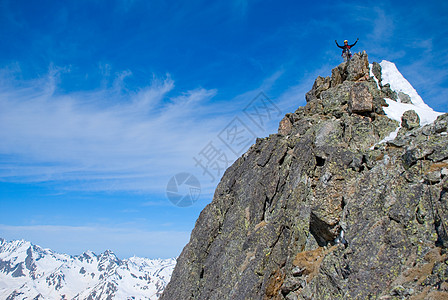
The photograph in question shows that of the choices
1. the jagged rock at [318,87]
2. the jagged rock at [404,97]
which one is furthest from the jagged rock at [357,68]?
the jagged rock at [404,97]

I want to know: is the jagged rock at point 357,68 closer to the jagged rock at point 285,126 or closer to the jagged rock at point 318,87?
the jagged rock at point 318,87

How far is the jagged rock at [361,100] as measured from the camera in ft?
115

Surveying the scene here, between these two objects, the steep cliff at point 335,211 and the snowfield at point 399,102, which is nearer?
the steep cliff at point 335,211

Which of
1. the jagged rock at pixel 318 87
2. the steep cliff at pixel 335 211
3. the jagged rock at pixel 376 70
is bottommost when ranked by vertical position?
the steep cliff at pixel 335 211

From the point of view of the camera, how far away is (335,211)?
85.0 feet

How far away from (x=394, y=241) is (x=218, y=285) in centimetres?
1915

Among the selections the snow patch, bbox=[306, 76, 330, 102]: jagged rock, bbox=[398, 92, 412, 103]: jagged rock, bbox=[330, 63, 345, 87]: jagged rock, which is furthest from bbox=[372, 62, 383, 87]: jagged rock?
bbox=[306, 76, 330, 102]: jagged rock

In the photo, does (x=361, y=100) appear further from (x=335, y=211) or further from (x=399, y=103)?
(x=335, y=211)

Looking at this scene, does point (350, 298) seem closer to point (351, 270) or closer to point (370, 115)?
point (351, 270)

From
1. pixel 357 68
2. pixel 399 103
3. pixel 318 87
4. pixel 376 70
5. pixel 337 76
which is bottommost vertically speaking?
pixel 399 103

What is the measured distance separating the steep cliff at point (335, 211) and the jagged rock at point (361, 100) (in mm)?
111

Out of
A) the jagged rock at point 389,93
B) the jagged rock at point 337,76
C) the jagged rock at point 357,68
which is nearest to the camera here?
the jagged rock at point 357,68

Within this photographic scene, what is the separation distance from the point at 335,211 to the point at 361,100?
1547cm

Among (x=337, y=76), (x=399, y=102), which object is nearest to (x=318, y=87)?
(x=337, y=76)
